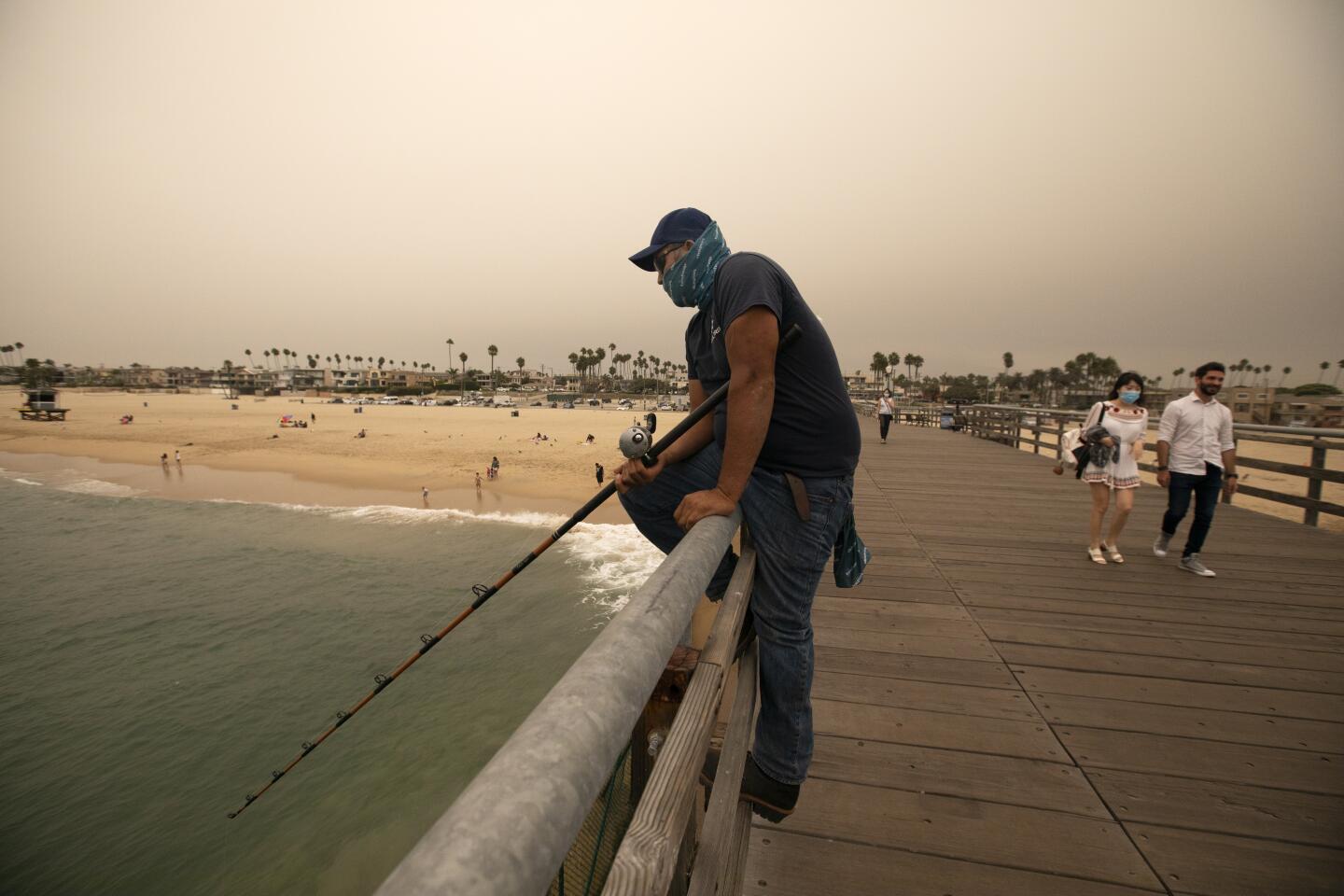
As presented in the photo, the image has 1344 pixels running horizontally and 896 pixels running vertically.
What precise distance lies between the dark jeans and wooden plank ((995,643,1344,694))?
1.96 meters

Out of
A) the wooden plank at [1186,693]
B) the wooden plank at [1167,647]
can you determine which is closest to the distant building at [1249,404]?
the wooden plank at [1167,647]

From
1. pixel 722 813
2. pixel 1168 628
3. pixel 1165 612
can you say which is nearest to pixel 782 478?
pixel 722 813

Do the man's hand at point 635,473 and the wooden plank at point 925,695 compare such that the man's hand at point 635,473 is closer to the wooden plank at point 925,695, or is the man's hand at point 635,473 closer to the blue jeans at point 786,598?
the blue jeans at point 786,598

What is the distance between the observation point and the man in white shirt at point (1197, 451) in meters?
4.86

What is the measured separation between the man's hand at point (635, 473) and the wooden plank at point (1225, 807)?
2264mm

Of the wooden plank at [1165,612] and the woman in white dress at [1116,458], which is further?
the woman in white dress at [1116,458]

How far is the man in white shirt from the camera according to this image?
4859 mm

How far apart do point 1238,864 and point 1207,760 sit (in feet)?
2.05

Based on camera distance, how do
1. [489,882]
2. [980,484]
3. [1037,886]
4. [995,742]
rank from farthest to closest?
[980,484] → [995,742] → [1037,886] → [489,882]

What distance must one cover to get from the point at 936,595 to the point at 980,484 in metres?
5.87

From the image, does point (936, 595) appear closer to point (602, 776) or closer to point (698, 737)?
point (698, 737)

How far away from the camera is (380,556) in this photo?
576 inches

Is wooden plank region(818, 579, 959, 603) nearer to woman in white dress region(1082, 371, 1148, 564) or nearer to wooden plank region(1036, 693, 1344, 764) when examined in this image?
wooden plank region(1036, 693, 1344, 764)

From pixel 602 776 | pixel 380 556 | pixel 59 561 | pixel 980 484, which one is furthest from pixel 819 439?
pixel 59 561
